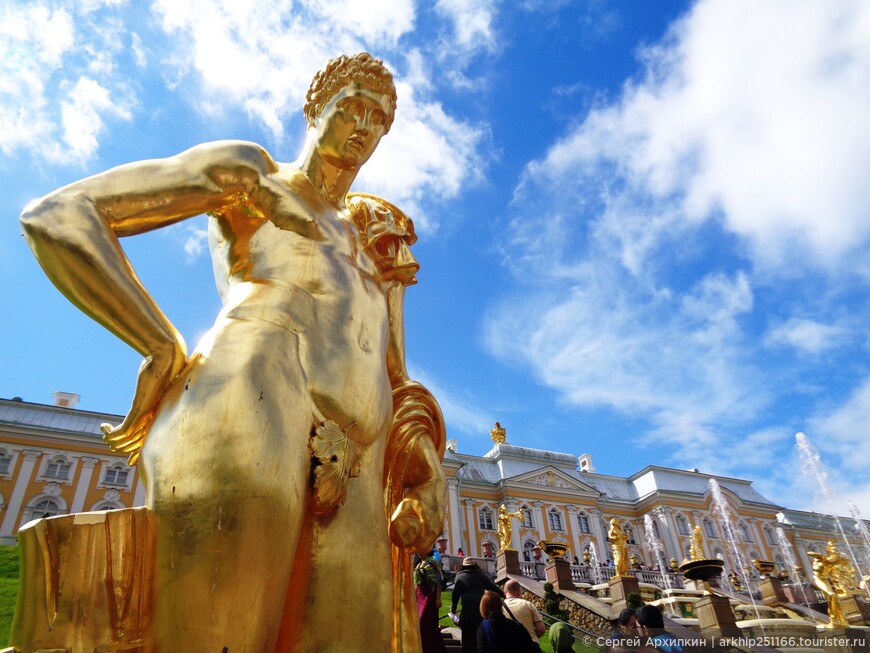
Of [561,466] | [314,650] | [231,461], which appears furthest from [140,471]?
[561,466]

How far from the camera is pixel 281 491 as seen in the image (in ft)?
4.58

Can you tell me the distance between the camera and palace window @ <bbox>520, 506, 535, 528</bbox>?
1844 inches

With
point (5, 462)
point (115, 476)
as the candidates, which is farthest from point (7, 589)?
point (5, 462)

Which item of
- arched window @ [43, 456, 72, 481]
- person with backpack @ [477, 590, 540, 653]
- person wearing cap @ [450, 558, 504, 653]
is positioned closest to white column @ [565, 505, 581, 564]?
arched window @ [43, 456, 72, 481]

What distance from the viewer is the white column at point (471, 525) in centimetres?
4431

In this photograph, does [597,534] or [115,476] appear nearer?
[115,476]

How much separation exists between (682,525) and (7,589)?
5073 centimetres

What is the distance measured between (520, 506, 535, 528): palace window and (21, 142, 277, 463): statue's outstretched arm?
4776 cm

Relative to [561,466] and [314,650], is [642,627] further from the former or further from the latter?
[561,466]

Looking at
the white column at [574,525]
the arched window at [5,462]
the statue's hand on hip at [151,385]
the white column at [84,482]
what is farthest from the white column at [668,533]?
the statue's hand on hip at [151,385]

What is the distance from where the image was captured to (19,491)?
34.4 meters

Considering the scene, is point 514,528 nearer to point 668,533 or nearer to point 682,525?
point 668,533

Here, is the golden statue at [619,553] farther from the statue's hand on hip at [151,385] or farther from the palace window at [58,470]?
the palace window at [58,470]

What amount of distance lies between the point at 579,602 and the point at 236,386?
60.2ft
